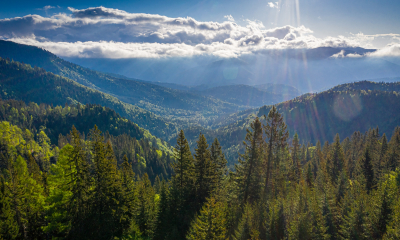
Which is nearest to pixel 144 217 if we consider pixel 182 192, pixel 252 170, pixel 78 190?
pixel 182 192

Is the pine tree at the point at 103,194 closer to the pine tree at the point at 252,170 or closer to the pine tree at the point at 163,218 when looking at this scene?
the pine tree at the point at 163,218

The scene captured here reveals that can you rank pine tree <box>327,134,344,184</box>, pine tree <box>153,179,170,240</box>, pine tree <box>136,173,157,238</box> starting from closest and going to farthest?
pine tree <box>153,179,170,240</box>
pine tree <box>136,173,157,238</box>
pine tree <box>327,134,344,184</box>

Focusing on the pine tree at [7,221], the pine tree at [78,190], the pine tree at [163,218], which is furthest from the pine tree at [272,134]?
the pine tree at [7,221]

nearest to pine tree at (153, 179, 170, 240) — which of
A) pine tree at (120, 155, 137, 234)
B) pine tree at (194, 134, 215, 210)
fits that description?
pine tree at (120, 155, 137, 234)

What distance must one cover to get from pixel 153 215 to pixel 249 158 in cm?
2341

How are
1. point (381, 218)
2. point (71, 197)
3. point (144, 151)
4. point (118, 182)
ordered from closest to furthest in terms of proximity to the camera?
point (381, 218), point (71, 197), point (118, 182), point (144, 151)

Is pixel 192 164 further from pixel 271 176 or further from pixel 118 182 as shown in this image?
pixel 271 176

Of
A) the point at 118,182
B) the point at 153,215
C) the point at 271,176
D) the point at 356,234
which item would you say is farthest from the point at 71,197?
the point at 356,234

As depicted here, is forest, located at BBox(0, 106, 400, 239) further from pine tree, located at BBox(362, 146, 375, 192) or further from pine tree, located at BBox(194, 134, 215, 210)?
pine tree, located at BBox(362, 146, 375, 192)

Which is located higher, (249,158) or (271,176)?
(249,158)

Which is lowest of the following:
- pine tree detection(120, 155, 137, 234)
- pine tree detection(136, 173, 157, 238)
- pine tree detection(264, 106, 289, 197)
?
pine tree detection(136, 173, 157, 238)

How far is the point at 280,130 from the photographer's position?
142ft

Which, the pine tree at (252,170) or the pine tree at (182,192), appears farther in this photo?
the pine tree at (252,170)

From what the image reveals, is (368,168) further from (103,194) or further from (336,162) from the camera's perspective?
(103,194)
